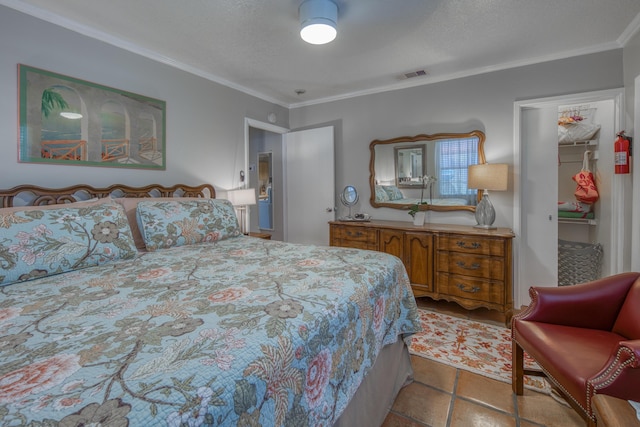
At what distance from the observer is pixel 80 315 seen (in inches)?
40.0

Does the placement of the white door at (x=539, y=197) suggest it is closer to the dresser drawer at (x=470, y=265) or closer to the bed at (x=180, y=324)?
the dresser drawer at (x=470, y=265)

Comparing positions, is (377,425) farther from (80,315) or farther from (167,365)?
A: (80,315)

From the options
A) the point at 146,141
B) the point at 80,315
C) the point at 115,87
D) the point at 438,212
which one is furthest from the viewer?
the point at 438,212

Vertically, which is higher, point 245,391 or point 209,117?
point 209,117

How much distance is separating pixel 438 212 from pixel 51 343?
11.2ft

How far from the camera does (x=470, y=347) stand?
232 centimetres

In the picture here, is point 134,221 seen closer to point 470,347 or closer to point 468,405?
point 468,405

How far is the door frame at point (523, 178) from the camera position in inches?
100

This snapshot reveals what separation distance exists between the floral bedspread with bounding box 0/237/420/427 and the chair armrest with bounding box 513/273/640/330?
0.82 m

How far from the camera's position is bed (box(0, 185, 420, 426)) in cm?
62

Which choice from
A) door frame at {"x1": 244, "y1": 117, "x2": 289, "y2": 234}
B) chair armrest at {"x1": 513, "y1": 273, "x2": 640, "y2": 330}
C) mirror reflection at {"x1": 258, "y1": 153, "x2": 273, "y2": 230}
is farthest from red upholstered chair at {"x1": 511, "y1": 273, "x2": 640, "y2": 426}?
mirror reflection at {"x1": 258, "y1": 153, "x2": 273, "y2": 230}

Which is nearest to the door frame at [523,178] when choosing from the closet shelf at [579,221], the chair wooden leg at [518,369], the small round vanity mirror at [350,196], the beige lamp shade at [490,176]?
the beige lamp shade at [490,176]

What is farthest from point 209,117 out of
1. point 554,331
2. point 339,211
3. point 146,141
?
point 554,331

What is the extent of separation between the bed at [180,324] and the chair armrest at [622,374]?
0.85 metres
